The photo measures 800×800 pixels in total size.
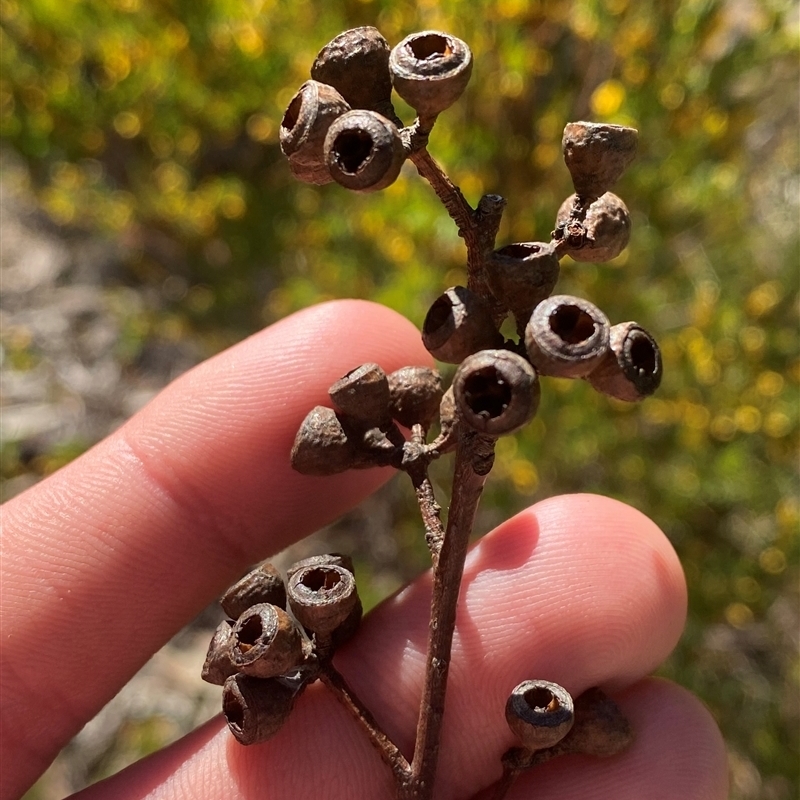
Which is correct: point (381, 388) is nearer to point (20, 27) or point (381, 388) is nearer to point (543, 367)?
point (543, 367)

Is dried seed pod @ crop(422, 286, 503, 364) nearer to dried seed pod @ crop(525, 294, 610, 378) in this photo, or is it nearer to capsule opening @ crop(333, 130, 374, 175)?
dried seed pod @ crop(525, 294, 610, 378)

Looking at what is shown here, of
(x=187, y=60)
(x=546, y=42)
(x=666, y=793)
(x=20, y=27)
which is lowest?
(x=666, y=793)

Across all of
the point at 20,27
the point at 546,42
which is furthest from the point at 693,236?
the point at 20,27

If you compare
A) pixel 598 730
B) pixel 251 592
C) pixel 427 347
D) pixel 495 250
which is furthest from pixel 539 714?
pixel 495 250

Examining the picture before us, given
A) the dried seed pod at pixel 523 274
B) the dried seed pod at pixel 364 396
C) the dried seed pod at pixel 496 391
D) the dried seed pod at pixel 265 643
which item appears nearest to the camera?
the dried seed pod at pixel 496 391

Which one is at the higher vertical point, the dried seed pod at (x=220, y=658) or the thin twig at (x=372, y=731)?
the dried seed pod at (x=220, y=658)

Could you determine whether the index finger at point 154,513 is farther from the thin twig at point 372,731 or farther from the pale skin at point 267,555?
the thin twig at point 372,731

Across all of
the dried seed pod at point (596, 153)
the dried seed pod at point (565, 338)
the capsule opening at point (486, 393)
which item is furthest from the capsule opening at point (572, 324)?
the dried seed pod at point (596, 153)

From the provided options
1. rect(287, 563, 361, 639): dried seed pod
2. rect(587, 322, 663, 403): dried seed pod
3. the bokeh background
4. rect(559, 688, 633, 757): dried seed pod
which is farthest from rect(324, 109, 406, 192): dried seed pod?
the bokeh background
